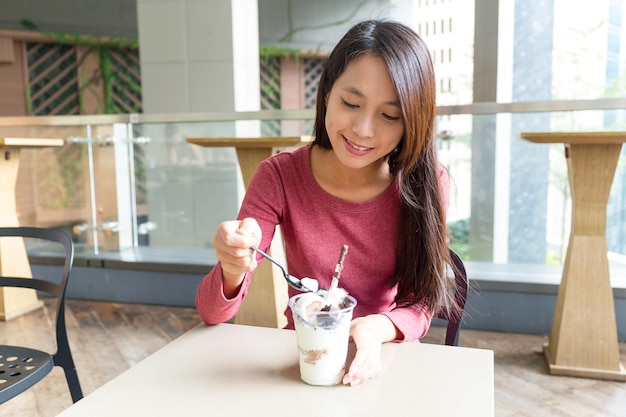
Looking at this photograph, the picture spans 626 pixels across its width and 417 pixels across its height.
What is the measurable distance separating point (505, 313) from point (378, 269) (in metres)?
1.75

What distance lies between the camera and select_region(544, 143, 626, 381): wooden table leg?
202 cm

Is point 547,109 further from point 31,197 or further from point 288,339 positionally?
point 31,197

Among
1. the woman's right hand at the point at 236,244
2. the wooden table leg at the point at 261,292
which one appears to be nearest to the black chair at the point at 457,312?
the woman's right hand at the point at 236,244

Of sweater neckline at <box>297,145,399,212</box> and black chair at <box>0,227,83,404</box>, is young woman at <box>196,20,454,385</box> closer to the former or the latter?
sweater neckline at <box>297,145,399,212</box>

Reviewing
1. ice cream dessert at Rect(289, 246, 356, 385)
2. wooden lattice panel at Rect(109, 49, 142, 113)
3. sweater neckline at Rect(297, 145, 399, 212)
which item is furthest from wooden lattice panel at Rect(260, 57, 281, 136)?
ice cream dessert at Rect(289, 246, 356, 385)

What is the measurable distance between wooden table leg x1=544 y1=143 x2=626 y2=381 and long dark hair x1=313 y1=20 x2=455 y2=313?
129 cm

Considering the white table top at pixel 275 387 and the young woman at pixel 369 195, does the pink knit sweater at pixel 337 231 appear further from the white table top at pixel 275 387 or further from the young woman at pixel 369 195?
the white table top at pixel 275 387

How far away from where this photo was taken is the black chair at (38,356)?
114cm

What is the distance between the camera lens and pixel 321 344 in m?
0.64

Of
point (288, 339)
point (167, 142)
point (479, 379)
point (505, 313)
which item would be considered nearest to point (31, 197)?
point (167, 142)

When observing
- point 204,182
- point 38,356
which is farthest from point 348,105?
point 204,182

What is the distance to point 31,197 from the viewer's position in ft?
10.7

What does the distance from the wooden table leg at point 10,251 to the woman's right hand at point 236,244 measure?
247 centimetres

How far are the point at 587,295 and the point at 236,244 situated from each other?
1.79m
